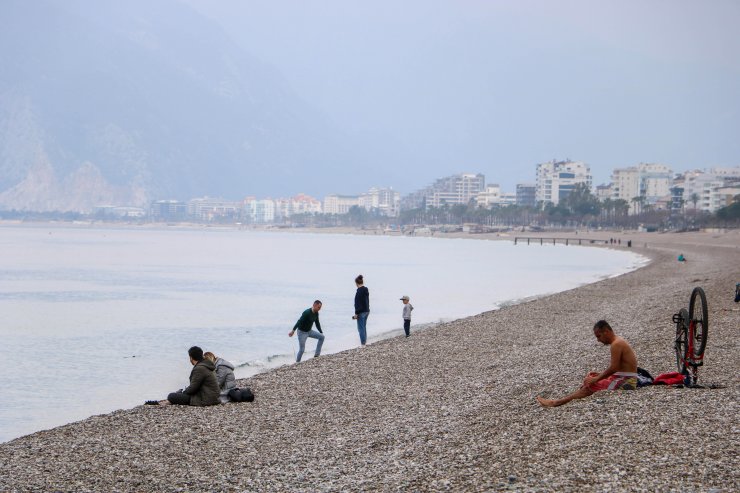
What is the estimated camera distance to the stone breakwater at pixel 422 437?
8.52 m

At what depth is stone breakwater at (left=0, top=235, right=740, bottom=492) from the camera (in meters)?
8.52

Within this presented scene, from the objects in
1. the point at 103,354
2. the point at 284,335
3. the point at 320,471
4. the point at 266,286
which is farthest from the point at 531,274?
the point at 320,471

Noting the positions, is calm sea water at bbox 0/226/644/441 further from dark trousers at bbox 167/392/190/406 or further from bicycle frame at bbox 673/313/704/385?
bicycle frame at bbox 673/313/704/385

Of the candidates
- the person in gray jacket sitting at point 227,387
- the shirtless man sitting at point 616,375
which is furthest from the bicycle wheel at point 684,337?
the person in gray jacket sitting at point 227,387

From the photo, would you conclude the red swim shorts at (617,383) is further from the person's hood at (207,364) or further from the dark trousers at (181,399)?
the dark trousers at (181,399)

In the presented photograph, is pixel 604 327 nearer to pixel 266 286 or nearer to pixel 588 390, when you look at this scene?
pixel 588 390

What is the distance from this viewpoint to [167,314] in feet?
121

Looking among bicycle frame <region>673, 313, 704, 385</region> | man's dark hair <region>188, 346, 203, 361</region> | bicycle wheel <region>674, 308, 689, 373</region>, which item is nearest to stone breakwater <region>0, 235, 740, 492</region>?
bicycle frame <region>673, 313, 704, 385</region>

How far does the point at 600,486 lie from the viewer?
777 cm

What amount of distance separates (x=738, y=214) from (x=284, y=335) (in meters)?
124

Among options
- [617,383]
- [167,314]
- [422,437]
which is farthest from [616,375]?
[167,314]

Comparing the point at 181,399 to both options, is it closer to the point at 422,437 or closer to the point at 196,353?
the point at 196,353

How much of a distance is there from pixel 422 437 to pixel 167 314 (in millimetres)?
27312

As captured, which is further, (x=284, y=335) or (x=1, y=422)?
(x=284, y=335)
